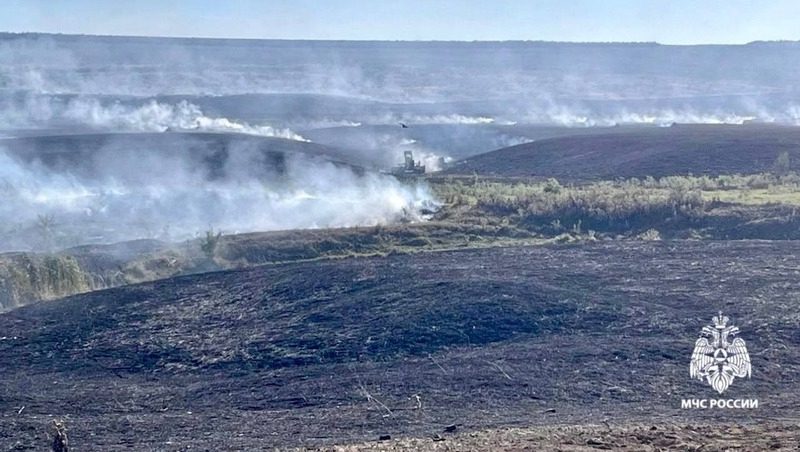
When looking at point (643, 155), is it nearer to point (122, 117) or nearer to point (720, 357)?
point (720, 357)

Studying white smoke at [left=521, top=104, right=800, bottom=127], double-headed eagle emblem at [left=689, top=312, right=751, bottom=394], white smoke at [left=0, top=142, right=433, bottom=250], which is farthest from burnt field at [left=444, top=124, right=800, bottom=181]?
double-headed eagle emblem at [left=689, top=312, right=751, bottom=394]

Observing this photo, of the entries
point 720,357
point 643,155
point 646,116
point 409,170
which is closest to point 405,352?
point 720,357

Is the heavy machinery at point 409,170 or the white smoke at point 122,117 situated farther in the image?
the white smoke at point 122,117

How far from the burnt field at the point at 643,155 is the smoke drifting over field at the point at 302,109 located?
452cm

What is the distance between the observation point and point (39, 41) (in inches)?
4695

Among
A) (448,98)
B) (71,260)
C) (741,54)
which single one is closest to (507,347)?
(71,260)

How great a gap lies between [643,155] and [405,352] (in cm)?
3547

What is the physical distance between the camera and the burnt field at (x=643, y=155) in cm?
4522

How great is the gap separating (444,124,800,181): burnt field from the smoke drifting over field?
4.52 meters

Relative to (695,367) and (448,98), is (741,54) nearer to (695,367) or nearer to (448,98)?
(448,98)

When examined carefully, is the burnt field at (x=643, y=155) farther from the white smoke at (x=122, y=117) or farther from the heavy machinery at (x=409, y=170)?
the white smoke at (x=122, y=117)

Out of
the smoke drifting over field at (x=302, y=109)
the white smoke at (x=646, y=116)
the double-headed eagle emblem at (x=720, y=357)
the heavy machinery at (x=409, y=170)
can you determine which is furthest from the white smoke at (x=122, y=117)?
the double-headed eagle emblem at (x=720, y=357)

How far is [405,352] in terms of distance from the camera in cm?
1689

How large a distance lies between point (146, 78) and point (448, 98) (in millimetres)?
30365
